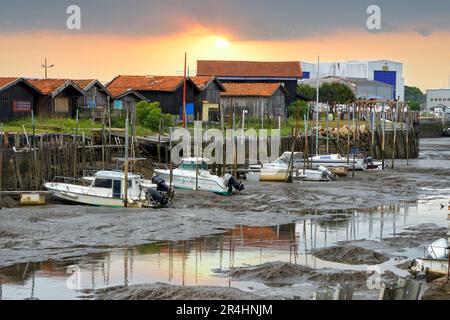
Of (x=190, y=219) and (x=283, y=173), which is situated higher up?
(x=283, y=173)

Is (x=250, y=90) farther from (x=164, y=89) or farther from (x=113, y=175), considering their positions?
(x=113, y=175)

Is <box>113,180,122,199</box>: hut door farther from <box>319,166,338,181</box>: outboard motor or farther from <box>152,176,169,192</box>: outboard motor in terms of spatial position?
<box>319,166,338,181</box>: outboard motor

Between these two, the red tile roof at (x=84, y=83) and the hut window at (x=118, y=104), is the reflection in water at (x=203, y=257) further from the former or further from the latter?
the hut window at (x=118, y=104)

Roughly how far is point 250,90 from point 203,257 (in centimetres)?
6175

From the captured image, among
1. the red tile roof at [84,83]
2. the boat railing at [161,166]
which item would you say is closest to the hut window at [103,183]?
the boat railing at [161,166]

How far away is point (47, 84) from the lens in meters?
63.7

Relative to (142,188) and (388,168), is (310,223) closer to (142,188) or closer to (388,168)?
(142,188)

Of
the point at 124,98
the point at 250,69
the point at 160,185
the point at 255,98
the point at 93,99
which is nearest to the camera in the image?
the point at 160,185

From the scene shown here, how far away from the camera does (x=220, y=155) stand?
57.2 m

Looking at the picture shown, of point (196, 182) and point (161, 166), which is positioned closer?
point (196, 182)

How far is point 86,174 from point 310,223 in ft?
44.7

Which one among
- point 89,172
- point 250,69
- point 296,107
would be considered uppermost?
point 250,69

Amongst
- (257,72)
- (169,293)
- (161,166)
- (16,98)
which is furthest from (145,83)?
(169,293)
